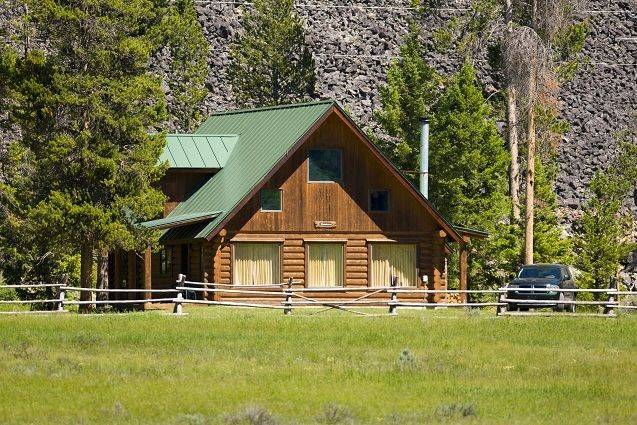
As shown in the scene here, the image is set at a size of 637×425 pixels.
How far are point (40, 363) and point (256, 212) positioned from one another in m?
22.2

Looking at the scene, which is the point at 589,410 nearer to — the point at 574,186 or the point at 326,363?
A: the point at 326,363

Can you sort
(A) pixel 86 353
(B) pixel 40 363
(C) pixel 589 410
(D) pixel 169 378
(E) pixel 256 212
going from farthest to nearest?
(E) pixel 256 212
(A) pixel 86 353
(B) pixel 40 363
(D) pixel 169 378
(C) pixel 589 410

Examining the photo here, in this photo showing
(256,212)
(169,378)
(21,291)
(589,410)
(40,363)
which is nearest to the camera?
(589,410)

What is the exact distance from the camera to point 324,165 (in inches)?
2071

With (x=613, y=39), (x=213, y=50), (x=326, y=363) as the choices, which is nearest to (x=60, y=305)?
(x=326, y=363)

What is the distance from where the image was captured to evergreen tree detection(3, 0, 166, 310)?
4775 cm

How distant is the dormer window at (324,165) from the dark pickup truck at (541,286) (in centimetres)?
678

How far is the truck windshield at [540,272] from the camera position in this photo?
49688mm

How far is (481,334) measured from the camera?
37.1m

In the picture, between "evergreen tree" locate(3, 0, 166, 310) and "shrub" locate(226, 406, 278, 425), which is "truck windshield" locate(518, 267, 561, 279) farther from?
"shrub" locate(226, 406, 278, 425)

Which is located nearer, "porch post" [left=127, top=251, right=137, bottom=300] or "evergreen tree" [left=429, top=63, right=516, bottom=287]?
"porch post" [left=127, top=251, right=137, bottom=300]

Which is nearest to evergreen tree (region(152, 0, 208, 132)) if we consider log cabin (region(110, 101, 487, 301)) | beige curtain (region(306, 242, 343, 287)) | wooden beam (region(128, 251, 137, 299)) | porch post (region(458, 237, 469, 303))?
wooden beam (region(128, 251, 137, 299))

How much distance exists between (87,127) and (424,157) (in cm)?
1342

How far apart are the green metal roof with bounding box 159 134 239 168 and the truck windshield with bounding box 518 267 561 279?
10.8 m
